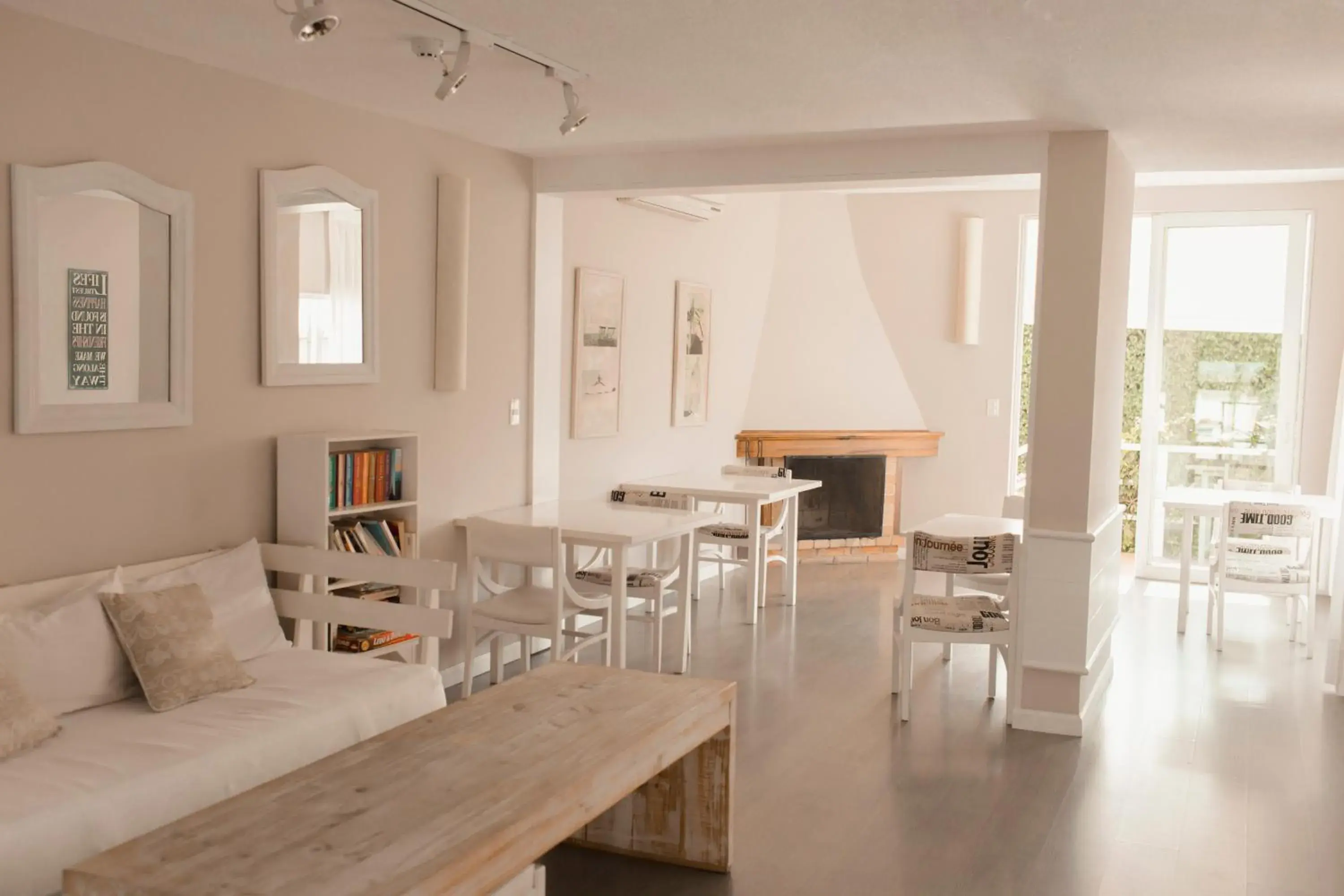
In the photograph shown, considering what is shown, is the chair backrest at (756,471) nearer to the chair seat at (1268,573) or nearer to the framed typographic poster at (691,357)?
the framed typographic poster at (691,357)

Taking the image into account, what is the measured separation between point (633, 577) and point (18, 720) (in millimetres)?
2868

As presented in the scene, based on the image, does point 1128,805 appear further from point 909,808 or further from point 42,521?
point 42,521

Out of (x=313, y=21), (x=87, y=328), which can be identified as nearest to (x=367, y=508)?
(x=87, y=328)

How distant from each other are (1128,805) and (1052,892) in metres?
0.84

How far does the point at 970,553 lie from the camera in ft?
15.8

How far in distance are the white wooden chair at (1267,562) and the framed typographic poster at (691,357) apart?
3.12 metres

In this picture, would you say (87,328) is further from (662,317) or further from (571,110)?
(662,317)

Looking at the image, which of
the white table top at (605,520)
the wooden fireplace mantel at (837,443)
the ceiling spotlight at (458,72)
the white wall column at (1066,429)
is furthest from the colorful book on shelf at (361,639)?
the wooden fireplace mantel at (837,443)

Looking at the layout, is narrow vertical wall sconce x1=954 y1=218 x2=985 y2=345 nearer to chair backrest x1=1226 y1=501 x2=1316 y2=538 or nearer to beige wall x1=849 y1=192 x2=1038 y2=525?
beige wall x1=849 y1=192 x2=1038 y2=525

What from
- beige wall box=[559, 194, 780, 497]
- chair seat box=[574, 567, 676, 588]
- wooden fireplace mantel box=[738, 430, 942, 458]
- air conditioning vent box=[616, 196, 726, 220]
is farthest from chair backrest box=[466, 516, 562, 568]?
wooden fireplace mantel box=[738, 430, 942, 458]

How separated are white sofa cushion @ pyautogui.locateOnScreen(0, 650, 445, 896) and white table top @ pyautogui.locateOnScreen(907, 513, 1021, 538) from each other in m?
2.38

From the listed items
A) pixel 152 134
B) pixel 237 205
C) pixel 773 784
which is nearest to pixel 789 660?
pixel 773 784

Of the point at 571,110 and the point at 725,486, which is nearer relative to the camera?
the point at 571,110

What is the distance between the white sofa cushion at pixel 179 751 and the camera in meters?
2.66
